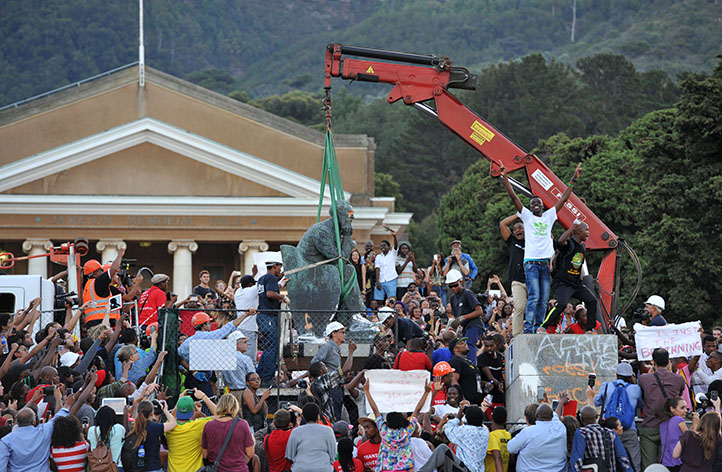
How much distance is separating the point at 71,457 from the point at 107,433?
1.35 feet

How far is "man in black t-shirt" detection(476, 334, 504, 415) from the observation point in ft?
47.9

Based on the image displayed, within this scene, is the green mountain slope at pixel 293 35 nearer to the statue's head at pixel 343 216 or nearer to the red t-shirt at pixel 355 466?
the statue's head at pixel 343 216

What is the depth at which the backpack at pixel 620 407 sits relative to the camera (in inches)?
493

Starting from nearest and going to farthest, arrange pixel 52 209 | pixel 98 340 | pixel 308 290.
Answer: pixel 98 340, pixel 308 290, pixel 52 209

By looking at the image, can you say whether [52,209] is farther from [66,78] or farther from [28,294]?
[66,78]

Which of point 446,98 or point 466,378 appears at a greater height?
point 446,98

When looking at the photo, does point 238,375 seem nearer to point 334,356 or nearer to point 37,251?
point 334,356

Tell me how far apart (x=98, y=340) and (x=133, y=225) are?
25190mm

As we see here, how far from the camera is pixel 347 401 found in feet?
48.2

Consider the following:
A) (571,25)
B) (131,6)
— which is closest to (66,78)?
(131,6)

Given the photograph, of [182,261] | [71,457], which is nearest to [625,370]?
[71,457]

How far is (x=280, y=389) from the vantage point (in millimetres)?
14914

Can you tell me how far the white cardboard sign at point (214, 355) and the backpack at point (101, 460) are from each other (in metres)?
1.96

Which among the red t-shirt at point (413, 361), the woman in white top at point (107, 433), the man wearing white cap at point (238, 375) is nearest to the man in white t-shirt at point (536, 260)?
the red t-shirt at point (413, 361)
